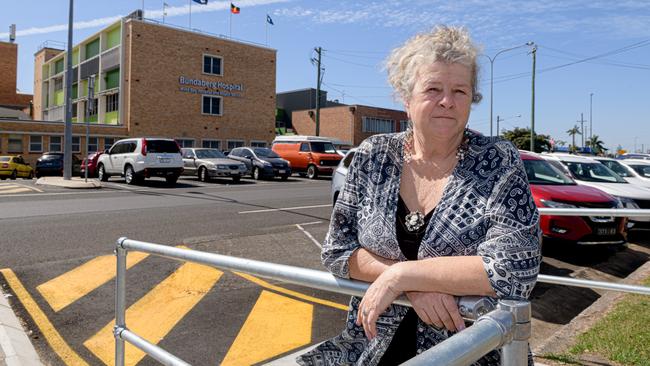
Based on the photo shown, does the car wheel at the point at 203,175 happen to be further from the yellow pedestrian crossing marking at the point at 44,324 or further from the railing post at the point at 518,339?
the railing post at the point at 518,339

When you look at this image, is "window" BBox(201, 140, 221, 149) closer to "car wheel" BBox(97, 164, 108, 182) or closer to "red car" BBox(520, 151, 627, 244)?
"car wheel" BBox(97, 164, 108, 182)

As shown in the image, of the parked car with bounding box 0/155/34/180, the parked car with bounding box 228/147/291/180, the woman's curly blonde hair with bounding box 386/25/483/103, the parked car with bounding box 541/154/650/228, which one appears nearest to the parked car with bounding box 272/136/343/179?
the parked car with bounding box 228/147/291/180

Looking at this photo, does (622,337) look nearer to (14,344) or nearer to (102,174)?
(14,344)

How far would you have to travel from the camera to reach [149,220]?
10.2 metres

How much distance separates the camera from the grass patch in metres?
3.83

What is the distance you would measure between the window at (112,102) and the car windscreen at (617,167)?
37253mm

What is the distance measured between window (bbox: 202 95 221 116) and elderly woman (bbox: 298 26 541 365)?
43283mm

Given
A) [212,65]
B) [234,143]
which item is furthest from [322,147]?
[212,65]

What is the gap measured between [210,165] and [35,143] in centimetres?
2352

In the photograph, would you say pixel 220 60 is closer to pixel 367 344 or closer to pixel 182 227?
pixel 182 227

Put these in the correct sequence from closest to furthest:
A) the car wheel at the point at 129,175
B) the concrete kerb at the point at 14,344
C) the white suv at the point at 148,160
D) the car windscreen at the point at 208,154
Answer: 1. the concrete kerb at the point at 14,344
2. the white suv at the point at 148,160
3. the car wheel at the point at 129,175
4. the car windscreen at the point at 208,154

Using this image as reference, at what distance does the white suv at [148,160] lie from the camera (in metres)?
18.8

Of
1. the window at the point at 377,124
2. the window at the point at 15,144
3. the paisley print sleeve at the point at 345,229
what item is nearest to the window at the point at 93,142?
the window at the point at 15,144

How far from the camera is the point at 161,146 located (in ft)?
63.3
